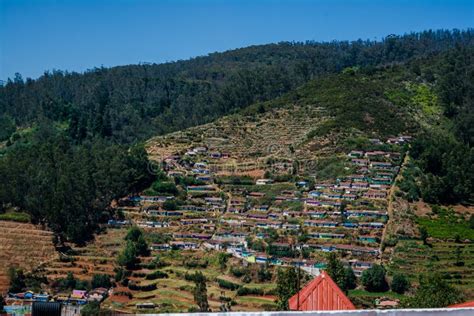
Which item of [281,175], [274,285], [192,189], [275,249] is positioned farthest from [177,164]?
[274,285]

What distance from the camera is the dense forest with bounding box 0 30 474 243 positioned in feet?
A: 65.2

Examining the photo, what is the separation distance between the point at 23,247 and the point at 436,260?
9486mm

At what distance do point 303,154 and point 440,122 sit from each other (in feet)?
19.7

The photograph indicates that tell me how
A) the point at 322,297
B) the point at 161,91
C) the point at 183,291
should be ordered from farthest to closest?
the point at 161,91 < the point at 183,291 < the point at 322,297

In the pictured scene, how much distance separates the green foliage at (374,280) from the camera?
15383mm

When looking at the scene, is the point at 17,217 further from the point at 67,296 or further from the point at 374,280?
the point at 374,280

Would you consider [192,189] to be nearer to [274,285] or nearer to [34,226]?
[34,226]

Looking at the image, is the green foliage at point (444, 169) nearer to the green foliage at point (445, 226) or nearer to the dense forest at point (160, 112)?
the dense forest at point (160, 112)

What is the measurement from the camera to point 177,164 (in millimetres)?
23422

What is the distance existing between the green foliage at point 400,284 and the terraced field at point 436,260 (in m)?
0.32

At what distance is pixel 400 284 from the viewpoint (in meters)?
15.2

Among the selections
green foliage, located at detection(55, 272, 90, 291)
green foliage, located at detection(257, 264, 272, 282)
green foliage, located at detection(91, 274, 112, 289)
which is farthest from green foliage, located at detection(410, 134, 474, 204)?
green foliage, located at detection(55, 272, 90, 291)

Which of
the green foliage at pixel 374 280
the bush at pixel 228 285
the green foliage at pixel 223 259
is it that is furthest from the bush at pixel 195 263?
the green foliage at pixel 374 280

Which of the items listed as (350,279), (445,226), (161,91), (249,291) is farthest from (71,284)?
(161,91)
